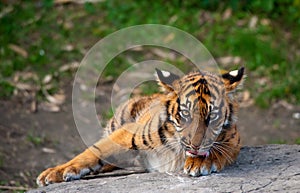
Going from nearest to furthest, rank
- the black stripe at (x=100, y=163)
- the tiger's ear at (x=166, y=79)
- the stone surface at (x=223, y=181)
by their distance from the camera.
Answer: the stone surface at (x=223, y=181), the tiger's ear at (x=166, y=79), the black stripe at (x=100, y=163)

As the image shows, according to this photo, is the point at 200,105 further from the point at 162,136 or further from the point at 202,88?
the point at 162,136

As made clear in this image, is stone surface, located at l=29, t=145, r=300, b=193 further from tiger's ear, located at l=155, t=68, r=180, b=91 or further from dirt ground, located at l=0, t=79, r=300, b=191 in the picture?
dirt ground, located at l=0, t=79, r=300, b=191

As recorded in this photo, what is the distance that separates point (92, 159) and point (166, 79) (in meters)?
0.87

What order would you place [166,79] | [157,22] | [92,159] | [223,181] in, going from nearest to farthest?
[223,181] < [166,79] < [92,159] < [157,22]

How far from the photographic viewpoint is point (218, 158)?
16.0 ft

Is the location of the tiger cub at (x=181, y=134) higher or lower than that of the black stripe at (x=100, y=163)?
higher

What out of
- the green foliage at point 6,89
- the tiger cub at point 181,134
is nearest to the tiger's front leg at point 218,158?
the tiger cub at point 181,134

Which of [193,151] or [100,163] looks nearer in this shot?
[193,151]

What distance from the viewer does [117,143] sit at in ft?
17.4

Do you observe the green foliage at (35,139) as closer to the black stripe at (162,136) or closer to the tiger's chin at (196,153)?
the black stripe at (162,136)

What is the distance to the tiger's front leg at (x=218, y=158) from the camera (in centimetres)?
476

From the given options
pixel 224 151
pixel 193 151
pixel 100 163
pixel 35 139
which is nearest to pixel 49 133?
pixel 35 139

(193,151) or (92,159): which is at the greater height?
(193,151)

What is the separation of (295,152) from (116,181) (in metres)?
1.43
